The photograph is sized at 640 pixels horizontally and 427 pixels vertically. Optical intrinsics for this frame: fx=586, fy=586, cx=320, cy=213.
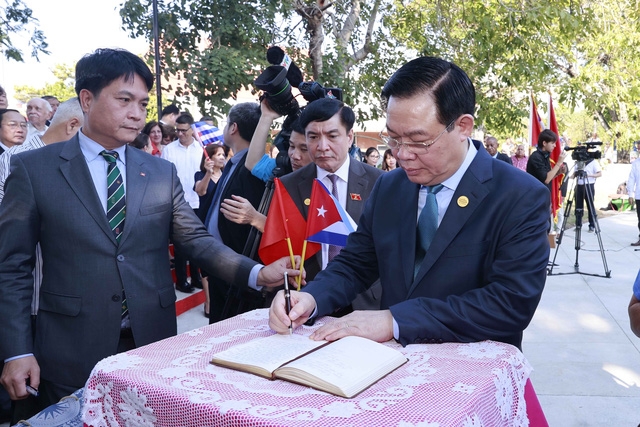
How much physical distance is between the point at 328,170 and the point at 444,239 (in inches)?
50.4

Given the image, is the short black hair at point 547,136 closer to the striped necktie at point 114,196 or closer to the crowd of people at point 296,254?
the crowd of people at point 296,254

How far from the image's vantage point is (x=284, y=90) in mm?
3150

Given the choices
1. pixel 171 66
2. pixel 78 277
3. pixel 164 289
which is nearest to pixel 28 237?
pixel 78 277

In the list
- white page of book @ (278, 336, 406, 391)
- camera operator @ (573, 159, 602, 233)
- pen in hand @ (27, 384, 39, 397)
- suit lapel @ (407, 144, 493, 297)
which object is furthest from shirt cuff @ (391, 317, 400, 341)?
camera operator @ (573, 159, 602, 233)

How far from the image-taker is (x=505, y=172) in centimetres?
188

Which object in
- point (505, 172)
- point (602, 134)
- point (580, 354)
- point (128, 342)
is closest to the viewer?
point (505, 172)

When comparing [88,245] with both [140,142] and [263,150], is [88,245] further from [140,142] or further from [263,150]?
[140,142]

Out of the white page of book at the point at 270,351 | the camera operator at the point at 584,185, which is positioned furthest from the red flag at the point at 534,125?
the white page of book at the point at 270,351

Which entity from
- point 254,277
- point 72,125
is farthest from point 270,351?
point 72,125

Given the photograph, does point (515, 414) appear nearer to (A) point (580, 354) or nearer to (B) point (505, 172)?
(B) point (505, 172)

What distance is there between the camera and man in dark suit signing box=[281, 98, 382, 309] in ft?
9.75

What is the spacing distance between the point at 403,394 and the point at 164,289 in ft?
4.55

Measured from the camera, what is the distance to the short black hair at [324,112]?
9.84 feet

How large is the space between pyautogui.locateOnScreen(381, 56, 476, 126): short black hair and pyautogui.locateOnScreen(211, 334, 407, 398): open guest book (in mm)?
772
